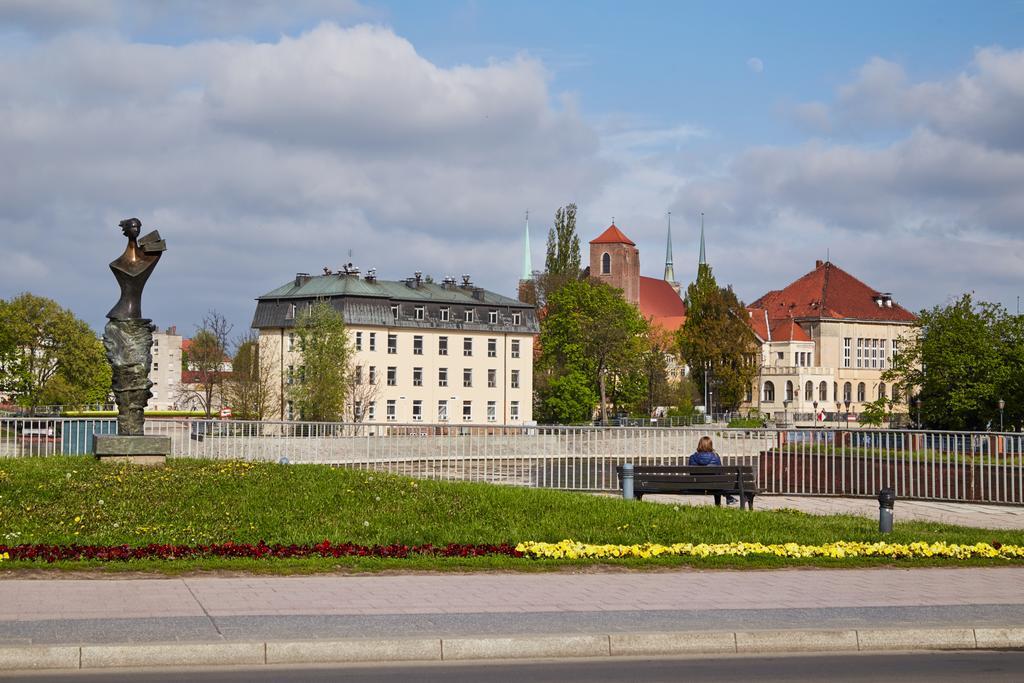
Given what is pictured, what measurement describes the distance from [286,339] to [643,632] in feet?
295

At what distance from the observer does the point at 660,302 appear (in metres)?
176

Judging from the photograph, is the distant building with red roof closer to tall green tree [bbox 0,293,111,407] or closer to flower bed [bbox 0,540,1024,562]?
tall green tree [bbox 0,293,111,407]

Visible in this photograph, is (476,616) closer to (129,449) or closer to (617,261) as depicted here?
(129,449)

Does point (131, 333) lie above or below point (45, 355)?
below

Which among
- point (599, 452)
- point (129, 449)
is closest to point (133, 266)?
point (129, 449)

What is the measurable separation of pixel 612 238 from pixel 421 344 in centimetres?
6118

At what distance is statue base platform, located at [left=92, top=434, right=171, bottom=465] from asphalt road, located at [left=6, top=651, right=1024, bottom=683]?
12.4 metres

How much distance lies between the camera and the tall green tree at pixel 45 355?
9112 cm

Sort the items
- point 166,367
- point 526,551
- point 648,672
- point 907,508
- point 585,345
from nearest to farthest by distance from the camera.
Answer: point 648,672, point 526,551, point 907,508, point 585,345, point 166,367

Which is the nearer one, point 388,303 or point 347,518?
point 347,518

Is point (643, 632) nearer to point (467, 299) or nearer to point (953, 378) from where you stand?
point (953, 378)

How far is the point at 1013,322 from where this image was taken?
6806cm

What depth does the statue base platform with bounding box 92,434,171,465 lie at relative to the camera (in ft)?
69.9

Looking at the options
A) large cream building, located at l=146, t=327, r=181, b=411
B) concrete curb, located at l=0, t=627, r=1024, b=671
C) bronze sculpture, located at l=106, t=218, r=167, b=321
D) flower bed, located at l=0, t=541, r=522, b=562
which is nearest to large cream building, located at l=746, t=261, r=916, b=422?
large cream building, located at l=146, t=327, r=181, b=411
